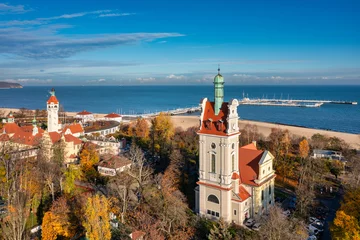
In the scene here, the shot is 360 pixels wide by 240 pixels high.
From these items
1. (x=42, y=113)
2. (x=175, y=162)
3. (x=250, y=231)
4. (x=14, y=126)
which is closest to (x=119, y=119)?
(x=42, y=113)

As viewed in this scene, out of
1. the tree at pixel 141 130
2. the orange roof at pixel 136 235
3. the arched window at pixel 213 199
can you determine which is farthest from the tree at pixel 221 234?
the tree at pixel 141 130

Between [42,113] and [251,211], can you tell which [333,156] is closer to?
[251,211]

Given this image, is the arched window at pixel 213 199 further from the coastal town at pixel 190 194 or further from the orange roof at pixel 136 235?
the orange roof at pixel 136 235

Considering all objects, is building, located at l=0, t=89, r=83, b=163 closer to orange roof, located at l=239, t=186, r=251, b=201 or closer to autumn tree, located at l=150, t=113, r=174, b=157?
autumn tree, located at l=150, t=113, r=174, b=157

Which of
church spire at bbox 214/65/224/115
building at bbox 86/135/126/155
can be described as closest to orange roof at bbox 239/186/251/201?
church spire at bbox 214/65/224/115

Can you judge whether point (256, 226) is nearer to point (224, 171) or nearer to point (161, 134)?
point (224, 171)

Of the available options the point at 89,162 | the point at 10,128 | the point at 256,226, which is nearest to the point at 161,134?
the point at 89,162

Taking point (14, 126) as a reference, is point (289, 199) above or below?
below
